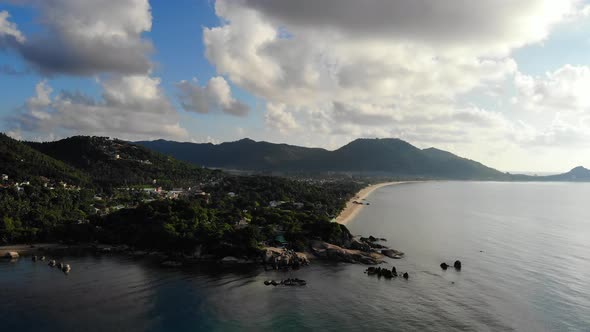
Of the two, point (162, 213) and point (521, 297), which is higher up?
point (162, 213)

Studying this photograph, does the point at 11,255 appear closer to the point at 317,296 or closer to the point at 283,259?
the point at 283,259

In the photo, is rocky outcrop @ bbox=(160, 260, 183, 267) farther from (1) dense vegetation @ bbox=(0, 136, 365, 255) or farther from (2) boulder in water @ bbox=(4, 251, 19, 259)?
(2) boulder in water @ bbox=(4, 251, 19, 259)

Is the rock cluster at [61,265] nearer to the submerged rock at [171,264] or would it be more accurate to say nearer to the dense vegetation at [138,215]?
the submerged rock at [171,264]

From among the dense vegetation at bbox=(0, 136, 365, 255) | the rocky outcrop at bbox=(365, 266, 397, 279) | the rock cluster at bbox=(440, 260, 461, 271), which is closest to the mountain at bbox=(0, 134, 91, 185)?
the dense vegetation at bbox=(0, 136, 365, 255)

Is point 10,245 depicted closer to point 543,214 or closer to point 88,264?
point 88,264

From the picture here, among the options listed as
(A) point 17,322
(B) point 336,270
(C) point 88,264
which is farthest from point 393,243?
(A) point 17,322

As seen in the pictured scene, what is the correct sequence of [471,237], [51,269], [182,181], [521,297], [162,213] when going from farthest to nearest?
[182,181], [471,237], [162,213], [51,269], [521,297]

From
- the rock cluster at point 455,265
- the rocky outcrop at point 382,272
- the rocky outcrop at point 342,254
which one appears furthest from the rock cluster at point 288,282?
the rock cluster at point 455,265
